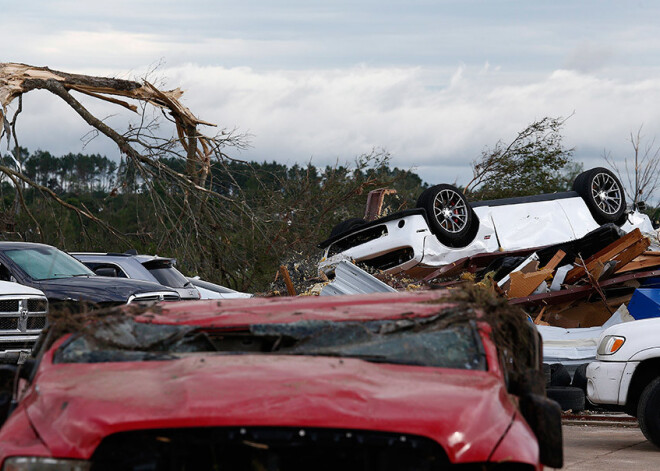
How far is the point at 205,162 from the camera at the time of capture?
74.5 feet

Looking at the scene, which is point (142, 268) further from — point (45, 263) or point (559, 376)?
point (559, 376)

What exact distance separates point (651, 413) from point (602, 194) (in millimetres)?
10763

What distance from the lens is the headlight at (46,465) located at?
141 inches

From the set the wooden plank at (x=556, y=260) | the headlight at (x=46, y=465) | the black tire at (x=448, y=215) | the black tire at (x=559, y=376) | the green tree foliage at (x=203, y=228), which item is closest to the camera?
the headlight at (x=46, y=465)

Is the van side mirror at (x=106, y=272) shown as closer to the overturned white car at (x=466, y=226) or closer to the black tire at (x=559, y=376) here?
the overturned white car at (x=466, y=226)

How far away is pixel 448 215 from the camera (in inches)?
697

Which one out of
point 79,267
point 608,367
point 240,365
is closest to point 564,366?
point 608,367

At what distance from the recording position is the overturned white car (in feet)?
56.2

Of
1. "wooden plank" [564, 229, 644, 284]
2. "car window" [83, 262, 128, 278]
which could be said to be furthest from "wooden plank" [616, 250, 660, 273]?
"car window" [83, 262, 128, 278]

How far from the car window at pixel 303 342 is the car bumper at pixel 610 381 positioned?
522cm

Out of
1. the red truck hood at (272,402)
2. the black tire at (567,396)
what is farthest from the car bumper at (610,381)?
the red truck hood at (272,402)

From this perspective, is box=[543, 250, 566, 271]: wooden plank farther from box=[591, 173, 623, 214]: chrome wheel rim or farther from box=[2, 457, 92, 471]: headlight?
box=[2, 457, 92, 471]: headlight

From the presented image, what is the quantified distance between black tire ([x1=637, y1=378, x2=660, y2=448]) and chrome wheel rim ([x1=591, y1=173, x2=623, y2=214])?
1040 centimetres

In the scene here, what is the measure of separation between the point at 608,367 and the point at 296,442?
652cm
